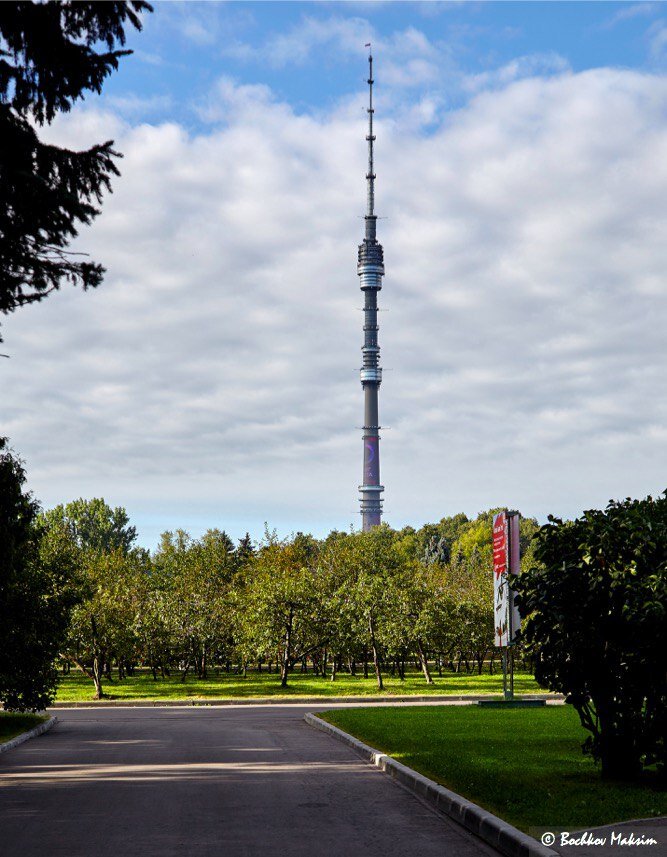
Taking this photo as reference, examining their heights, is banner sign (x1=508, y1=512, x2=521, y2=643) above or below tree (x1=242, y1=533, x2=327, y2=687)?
above

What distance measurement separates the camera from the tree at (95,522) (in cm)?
11106

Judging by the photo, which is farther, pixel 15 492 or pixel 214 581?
pixel 214 581

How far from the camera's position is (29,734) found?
72.4 feet

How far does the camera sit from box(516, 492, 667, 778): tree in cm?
1160

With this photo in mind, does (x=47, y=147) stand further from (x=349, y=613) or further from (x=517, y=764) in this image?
(x=349, y=613)

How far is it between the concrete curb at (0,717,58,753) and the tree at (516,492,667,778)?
11.4 metres

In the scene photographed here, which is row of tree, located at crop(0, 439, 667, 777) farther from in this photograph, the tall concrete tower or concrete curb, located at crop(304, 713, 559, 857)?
the tall concrete tower

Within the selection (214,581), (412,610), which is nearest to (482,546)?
(214,581)

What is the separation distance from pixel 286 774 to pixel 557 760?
12.7 ft

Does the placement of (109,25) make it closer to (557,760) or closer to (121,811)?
(121,811)

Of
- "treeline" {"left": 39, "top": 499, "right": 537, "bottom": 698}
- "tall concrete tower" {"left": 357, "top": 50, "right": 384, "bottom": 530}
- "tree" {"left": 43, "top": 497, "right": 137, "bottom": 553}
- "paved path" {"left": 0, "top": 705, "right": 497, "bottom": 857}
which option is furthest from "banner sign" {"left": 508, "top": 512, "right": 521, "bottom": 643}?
"tall concrete tower" {"left": 357, "top": 50, "right": 384, "bottom": 530}

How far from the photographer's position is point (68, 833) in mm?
9742

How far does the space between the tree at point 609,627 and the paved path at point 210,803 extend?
2510mm

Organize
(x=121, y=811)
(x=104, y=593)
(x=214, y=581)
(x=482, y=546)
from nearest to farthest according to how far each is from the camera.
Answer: (x=121, y=811) < (x=104, y=593) < (x=214, y=581) < (x=482, y=546)
